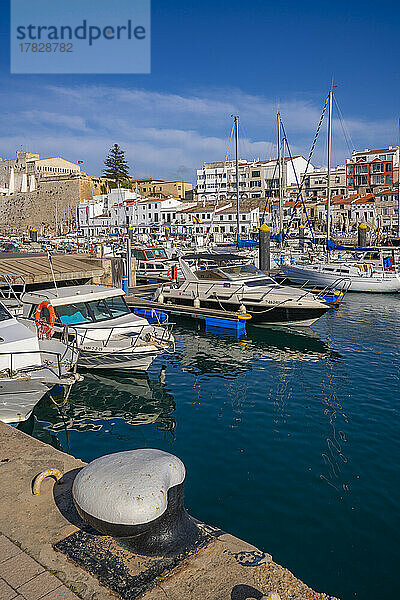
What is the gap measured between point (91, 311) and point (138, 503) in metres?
11.7

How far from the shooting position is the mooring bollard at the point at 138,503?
15.1 feet

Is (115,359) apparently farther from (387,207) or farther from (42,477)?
(387,207)

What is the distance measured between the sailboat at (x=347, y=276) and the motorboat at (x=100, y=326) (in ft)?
60.8

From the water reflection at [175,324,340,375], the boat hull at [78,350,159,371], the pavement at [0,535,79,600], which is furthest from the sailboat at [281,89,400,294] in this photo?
the pavement at [0,535,79,600]

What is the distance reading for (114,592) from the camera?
13.8 ft

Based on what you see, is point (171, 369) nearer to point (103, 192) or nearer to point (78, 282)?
point (78, 282)

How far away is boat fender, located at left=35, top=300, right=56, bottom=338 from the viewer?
1454cm

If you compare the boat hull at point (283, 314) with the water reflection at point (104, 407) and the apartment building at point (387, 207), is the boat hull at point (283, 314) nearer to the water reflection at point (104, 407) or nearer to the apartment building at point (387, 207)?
the water reflection at point (104, 407)

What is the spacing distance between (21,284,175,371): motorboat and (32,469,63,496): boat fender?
27.0 ft

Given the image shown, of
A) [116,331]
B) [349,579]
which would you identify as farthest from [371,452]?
[116,331]

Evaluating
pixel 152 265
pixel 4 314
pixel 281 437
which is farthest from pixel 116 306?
pixel 152 265

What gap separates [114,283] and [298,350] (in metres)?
12.4

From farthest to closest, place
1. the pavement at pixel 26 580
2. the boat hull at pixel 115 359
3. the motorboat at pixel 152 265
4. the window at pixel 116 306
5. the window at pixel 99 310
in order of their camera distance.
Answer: the motorboat at pixel 152 265 → the window at pixel 116 306 → the window at pixel 99 310 → the boat hull at pixel 115 359 → the pavement at pixel 26 580

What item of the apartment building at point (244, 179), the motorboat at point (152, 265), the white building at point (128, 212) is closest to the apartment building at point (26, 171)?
the white building at point (128, 212)
